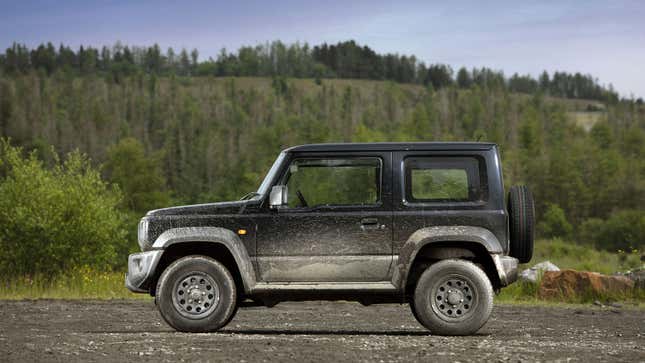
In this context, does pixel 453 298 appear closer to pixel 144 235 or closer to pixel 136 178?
pixel 144 235

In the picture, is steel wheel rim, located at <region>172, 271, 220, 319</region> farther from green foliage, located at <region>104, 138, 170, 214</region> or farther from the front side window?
green foliage, located at <region>104, 138, 170, 214</region>

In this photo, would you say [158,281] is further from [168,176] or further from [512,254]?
[168,176]

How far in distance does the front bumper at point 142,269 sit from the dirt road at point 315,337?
62 cm

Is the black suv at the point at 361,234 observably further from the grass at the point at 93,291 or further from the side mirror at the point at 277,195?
the grass at the point at 93,291

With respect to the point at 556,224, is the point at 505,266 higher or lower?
higher

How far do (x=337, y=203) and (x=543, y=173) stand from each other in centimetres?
13200

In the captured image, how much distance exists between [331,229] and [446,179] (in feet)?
5.11

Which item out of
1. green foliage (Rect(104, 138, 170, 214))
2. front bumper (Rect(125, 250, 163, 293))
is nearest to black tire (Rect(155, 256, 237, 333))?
front bumper (Rect(125, 250, 163, 293))

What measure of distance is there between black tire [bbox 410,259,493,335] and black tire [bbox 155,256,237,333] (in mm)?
2362

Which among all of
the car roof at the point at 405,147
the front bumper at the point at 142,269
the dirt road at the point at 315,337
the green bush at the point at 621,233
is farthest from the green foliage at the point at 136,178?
the car roof at the point at 405,147

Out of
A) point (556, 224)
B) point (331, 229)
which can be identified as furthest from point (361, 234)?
point (556, 224)

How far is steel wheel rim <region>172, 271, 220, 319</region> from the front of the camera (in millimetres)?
11602

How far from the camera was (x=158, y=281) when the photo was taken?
38.2 feet

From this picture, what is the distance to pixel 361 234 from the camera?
37.2 feet
